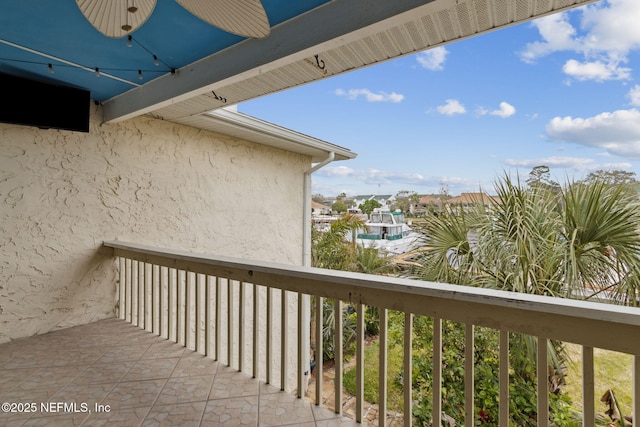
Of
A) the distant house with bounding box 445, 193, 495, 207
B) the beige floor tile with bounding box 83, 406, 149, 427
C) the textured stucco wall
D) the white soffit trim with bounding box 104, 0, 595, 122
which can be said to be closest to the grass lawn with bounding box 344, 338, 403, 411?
the distant house with bounding box 445, 193, 495, 207

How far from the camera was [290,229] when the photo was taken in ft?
18.6

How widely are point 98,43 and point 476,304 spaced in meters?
2.69

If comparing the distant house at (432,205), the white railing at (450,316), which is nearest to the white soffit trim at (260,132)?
the distant house at (432,205)

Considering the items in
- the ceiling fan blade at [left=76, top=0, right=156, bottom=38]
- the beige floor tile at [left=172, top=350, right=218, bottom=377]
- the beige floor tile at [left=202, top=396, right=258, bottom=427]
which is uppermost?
the ceiling fan blade at [left=76, top=0, right=156, bottom=38]

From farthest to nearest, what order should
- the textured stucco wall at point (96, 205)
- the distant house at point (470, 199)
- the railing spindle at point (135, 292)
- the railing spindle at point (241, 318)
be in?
the distant house at point (470, 199), the railing spindle at point (135, 292), the textured stucco wall at point (96, 205), the railing spindle at point (241, 318)

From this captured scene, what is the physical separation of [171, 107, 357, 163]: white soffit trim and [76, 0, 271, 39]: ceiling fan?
2.22m

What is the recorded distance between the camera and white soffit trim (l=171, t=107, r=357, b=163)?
3719 mm

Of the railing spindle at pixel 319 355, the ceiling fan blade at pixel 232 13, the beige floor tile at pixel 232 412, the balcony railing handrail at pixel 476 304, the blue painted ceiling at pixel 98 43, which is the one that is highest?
the blue painted ceiling at pixel 98 43

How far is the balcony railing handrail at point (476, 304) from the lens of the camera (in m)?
1.12

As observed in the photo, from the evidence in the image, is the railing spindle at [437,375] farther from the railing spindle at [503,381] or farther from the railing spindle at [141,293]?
the railing spindle at [141,293]

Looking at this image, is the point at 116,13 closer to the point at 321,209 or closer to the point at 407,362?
the point at 407,362

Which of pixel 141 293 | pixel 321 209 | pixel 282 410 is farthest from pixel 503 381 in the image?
pixel 321 209

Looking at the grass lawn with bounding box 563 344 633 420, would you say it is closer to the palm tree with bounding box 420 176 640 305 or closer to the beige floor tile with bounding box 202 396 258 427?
the palm tree with bounding box 420 176 640 305

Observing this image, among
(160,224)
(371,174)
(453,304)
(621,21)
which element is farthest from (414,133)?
(453,304)
